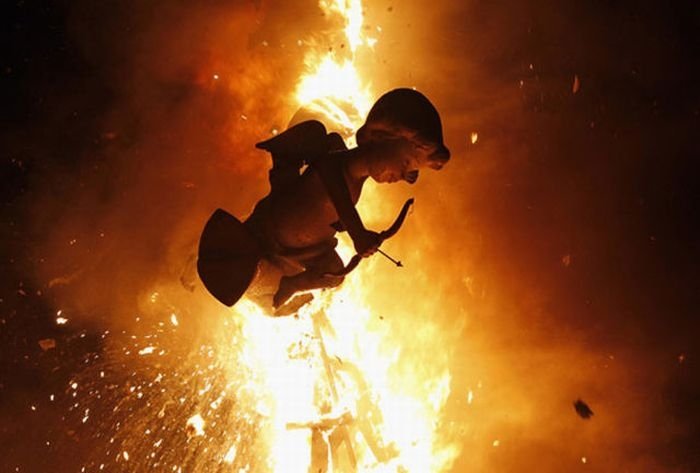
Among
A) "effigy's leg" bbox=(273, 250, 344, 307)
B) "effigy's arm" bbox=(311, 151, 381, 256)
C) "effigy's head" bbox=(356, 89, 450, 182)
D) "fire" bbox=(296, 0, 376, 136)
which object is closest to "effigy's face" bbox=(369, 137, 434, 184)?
"effigy's head" bbox=(356, 89, 450, 182)

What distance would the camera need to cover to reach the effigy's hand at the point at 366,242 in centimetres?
231

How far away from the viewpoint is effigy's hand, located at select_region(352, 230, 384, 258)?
2.31m

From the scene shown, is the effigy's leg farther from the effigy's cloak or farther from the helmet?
the helmet

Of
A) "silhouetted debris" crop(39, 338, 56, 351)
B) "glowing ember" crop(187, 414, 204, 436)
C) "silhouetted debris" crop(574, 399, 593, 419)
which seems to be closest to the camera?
"silhouetted debris" crop(39, 338, 56, 351)

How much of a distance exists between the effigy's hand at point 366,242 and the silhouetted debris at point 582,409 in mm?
3271

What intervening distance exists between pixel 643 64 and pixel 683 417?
3169mm

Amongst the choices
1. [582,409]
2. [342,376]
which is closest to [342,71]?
[342,376]

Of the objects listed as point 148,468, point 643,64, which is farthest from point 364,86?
point 148,468

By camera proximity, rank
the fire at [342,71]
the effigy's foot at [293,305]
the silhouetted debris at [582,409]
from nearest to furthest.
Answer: the effigy's foot at [293,305] → the fire at [342,71] → the silhouetted debris at [582,409]

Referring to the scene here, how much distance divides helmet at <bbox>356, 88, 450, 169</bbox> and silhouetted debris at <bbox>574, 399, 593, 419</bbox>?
3.38 m

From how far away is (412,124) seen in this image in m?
2.15

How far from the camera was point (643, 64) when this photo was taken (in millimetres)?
3881

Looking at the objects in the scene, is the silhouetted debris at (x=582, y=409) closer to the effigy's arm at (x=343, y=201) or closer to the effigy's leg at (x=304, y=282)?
the effigy's leg at (x=304, y=282)

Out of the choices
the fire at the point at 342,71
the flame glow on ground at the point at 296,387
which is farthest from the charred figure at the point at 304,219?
the fire at the point at 342,71
